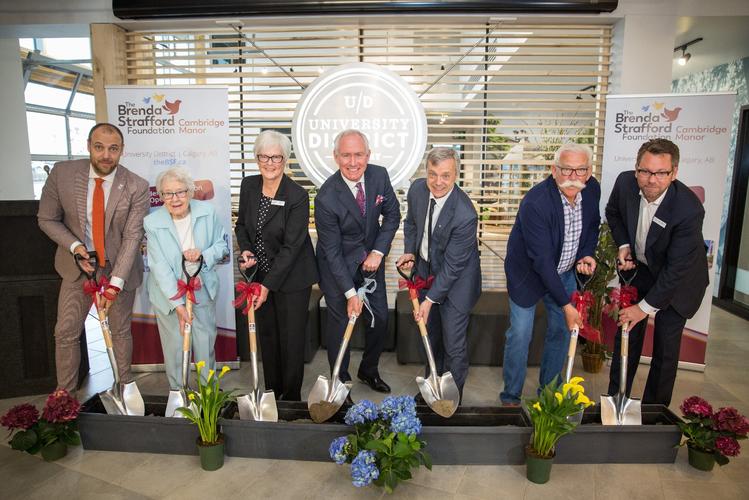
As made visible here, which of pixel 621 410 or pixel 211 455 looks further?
pixel 621 410

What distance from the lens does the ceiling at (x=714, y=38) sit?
446cm

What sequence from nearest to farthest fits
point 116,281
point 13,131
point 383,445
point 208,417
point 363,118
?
1. point 383,445
2. point 208,417
3. point 116,281
4. point 363,118
5. point 13,131

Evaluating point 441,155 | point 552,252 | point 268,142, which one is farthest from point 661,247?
point 268,142

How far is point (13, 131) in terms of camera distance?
616cm

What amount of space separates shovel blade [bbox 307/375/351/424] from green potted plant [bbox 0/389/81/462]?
1220 mm

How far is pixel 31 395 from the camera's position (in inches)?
134

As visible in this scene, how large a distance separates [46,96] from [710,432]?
969cm

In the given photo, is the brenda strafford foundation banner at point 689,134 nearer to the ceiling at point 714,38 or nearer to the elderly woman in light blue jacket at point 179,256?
the ceiling at point 714,38

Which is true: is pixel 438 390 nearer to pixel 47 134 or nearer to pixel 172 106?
pixel 172 106

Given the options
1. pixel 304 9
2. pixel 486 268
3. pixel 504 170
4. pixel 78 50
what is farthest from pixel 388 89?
pixel 78 50

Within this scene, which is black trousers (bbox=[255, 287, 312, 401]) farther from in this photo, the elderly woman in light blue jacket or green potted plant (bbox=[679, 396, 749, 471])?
green potted plant (bbox=[679, 396, 749, 471])

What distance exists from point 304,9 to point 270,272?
8.17ft

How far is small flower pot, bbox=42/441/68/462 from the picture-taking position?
8.29ft

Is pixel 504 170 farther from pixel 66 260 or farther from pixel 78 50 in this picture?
pixel 78 50
